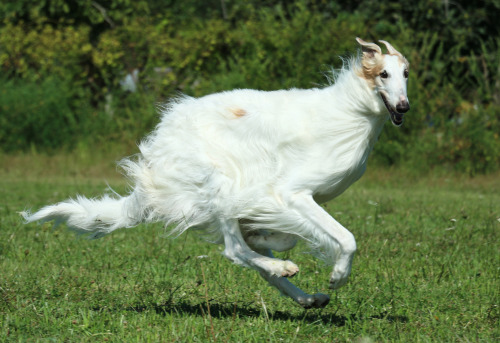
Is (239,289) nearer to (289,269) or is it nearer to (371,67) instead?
(289,269)

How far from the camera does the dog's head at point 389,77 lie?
4148 millimetres

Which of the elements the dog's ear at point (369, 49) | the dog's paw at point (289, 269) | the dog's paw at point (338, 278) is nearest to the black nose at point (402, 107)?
the dog's ear at point (369, 49)

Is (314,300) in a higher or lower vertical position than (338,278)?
lower

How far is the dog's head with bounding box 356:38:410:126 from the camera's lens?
13.6 feet

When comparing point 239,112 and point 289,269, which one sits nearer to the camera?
point 289,269

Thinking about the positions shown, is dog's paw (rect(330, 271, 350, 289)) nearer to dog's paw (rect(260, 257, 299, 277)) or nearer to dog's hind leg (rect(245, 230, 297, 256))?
dog's paw (rect(260, 257, 299, 277))

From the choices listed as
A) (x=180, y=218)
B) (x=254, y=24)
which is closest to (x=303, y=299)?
(x=180, y=218)

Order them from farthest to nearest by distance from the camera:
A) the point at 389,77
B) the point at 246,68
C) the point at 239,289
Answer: the point at 246,68
the point at 239,289
the point at 389,77

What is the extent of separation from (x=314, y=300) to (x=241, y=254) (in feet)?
1.76

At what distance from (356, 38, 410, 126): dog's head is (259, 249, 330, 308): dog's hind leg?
3.87ft

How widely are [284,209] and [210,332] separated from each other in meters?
0.85

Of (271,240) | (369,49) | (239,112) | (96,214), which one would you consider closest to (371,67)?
(369,49)

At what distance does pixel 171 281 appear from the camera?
5500 millimetres

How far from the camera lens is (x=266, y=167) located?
4473 millimetres
